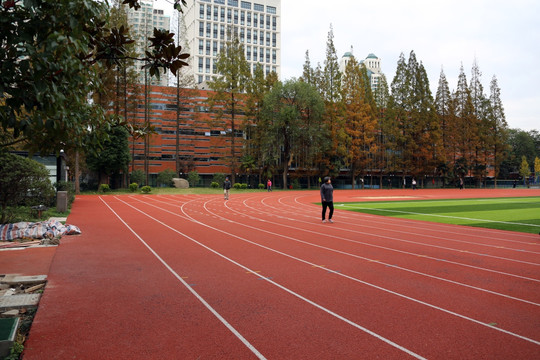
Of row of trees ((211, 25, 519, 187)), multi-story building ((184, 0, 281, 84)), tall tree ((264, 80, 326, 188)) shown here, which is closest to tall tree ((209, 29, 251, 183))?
row of trees ((211, 25, 519, 187))

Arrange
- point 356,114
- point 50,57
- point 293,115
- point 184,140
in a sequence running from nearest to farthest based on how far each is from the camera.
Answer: point 50,57, point 293,115, point 356,114, point 184,140

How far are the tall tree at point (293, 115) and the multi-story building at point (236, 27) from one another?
146ft

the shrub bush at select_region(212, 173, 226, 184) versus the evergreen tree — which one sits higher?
the evergreen tree

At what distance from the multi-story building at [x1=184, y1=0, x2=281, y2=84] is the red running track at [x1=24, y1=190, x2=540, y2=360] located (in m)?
86.1

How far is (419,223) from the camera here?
49.9ft

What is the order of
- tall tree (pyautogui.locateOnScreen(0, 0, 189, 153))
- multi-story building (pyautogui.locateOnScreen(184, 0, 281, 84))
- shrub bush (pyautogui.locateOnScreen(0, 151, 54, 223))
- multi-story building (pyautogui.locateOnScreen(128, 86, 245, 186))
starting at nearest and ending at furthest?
tall tree (pyautogui.locateOnScreen(0, 0, 189, 153)) < shrub bush (pyautogui.locateOnScreen(0, 151, 54, 223)) < multi-story building (pyautogui.locateOnScreen(128, 86, 245, 186)) < multi-story building (pyautogui.locateOnScreen(184, 0, 281, 84))

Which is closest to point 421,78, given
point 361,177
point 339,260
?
point 361,177

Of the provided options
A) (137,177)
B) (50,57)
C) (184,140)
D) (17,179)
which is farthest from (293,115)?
(50,57)

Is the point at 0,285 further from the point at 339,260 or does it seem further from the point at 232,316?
the point at 339,260

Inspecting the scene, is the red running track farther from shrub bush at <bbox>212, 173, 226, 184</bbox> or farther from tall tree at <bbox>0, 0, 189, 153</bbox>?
shrub bush at <bbox>212, 173, 226, 184</bbox>

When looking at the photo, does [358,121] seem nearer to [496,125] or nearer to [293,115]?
[293,115]

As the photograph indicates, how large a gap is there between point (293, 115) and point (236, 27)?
187 ft

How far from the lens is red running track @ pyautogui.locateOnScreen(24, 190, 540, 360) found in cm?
389

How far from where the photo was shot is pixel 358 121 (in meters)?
53.6
